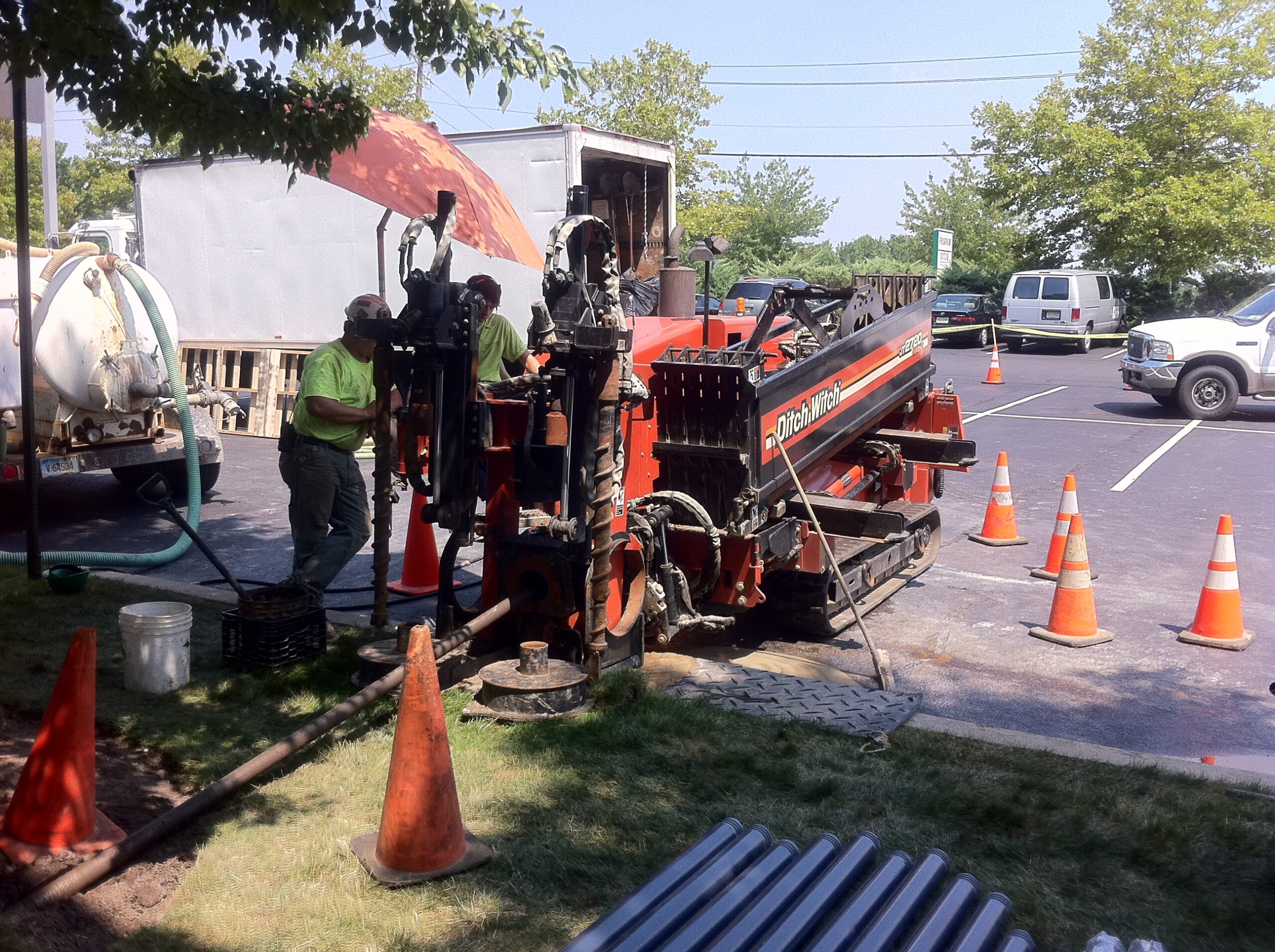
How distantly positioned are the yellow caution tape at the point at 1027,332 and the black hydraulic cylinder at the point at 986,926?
26.1m

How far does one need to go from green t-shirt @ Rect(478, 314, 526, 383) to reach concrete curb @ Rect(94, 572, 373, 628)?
1742mm

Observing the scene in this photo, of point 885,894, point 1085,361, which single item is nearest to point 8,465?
point 885,894

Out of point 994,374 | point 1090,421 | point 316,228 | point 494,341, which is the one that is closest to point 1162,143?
point 994,374

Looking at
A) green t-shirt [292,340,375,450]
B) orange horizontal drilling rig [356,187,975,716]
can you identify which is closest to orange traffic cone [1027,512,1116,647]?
orange horizontal drilling rig [356,187,975,716]

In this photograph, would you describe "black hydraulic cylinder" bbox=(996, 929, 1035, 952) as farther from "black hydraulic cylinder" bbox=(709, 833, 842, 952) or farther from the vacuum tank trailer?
the vacuum tank trailer

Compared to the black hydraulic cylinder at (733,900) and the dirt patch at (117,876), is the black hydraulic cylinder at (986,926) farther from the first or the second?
the dirt patch at (117,876)

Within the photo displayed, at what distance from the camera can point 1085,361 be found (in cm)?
2595

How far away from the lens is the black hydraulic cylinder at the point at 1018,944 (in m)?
3.02

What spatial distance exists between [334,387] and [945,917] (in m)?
4.18

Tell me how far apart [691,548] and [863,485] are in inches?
101

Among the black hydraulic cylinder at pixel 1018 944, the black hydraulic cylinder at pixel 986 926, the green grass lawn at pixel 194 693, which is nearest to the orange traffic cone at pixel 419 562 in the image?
the green grass lawn at pixel 194 693

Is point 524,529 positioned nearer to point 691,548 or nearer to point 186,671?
point 691,548

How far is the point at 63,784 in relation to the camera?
3.76 meters

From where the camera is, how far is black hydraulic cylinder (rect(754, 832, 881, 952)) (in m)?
2.94
